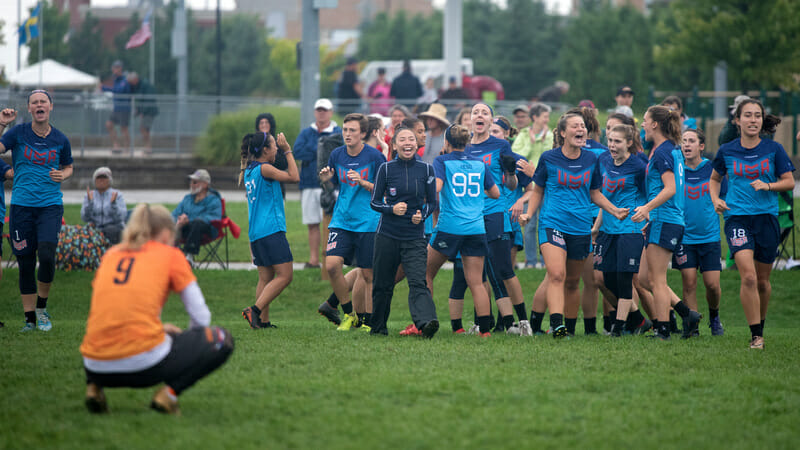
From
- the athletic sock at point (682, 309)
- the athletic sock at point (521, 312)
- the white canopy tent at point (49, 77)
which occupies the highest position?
the white canopy tent at point (49, 77)

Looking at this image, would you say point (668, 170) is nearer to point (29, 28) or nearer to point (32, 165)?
point (32, 165)

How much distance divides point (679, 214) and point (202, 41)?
61571mm

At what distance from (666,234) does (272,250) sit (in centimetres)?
388

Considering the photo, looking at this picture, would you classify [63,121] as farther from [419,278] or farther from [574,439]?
[574,439]

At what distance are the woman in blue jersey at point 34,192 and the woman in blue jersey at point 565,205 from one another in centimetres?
476

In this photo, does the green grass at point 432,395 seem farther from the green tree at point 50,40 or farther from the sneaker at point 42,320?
the green tree at point 50,40

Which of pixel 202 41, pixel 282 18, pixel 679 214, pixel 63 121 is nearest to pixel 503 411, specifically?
pixel 679 214

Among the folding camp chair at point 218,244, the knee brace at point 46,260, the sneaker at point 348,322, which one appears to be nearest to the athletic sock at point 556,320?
the sneaker at point 348,322

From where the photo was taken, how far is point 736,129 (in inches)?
380

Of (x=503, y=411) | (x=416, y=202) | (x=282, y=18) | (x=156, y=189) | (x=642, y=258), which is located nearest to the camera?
(x=503, y=411)

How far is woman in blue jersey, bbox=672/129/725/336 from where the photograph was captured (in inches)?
385

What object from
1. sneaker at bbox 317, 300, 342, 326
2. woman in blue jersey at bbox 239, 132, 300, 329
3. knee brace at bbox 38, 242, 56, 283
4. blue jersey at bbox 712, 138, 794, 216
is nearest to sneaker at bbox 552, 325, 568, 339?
blue jersey at bbox 712, 138, 794, 216

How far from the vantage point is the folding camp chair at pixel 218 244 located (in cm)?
1507

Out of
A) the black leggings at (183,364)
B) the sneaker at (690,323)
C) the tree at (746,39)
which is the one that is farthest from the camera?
the tree at (746,39)
